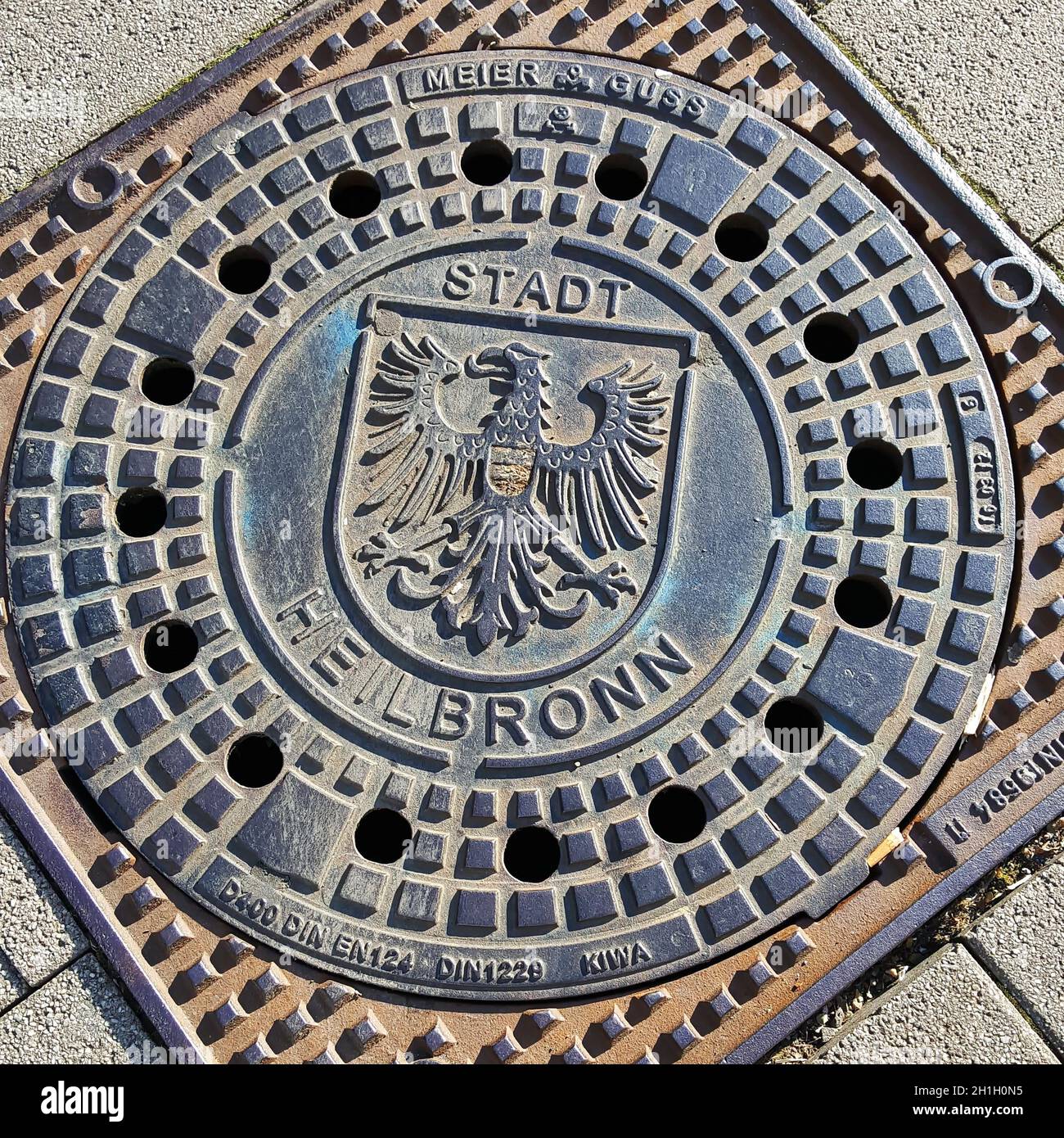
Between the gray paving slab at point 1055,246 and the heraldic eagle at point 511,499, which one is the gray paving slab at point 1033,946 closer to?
the heraldic eagle at point 511,499

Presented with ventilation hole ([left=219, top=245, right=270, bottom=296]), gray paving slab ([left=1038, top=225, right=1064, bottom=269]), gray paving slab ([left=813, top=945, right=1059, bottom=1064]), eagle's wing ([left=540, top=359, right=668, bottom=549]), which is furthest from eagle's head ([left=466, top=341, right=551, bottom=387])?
gray paving slab ([left=813, top=945, right=1059, bottom=1064])

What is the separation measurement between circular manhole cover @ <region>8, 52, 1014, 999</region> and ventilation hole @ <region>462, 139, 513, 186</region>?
12 cm

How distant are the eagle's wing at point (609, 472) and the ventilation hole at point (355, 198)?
1.40 m

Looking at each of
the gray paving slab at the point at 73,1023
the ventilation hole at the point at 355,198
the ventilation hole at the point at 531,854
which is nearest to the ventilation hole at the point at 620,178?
the ventilation hole at the point at 355,198

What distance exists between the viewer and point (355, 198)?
5262 mm

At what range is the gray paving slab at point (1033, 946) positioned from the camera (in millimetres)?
4414

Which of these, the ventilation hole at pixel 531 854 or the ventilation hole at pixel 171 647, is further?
the ventilation hole at pixel 171 647

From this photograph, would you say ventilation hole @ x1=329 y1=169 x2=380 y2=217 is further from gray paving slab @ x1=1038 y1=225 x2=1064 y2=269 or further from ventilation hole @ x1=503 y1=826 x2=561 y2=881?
gray paving slab @ x1=1038 y1=225 x2=1064 y2=269

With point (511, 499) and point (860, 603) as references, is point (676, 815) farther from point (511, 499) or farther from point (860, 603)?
point (511, 499)

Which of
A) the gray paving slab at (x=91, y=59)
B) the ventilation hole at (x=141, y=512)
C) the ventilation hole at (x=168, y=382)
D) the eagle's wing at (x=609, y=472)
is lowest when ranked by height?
the eagle's wing at (x=609, y=472)

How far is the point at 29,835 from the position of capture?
4.57m

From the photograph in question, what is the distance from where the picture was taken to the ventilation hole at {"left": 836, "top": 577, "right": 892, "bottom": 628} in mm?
4719

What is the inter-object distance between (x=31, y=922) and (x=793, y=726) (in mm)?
2998

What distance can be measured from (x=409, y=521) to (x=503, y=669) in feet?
2.28
